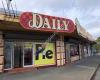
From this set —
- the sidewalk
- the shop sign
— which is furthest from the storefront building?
the sidewalk

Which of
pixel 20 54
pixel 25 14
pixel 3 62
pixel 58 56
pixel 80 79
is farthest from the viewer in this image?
pixel 58 56

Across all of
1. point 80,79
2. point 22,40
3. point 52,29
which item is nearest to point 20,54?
point 22,40

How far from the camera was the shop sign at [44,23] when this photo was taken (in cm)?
1435

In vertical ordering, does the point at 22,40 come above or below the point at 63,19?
below

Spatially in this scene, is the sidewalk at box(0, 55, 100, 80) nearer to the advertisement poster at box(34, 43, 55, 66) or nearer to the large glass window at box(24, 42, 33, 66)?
the large glass window at box(24, 42, 33, 66)

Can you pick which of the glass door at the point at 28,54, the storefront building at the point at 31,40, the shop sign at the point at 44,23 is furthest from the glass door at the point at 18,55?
the shop sign at the point at 44,23

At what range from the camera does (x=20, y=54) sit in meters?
17.0

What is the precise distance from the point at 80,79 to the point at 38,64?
634 cm

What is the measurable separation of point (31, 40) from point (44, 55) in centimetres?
191

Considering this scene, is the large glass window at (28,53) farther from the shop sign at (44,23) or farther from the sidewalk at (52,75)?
the shop sign at (44,23)

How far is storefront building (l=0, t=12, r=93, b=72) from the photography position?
1465 cm

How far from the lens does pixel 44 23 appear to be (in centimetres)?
1550

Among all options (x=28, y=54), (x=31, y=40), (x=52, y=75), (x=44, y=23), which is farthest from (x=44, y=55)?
(x=52, y=75)

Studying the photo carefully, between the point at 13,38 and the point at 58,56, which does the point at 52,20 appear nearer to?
the point at 13,38
